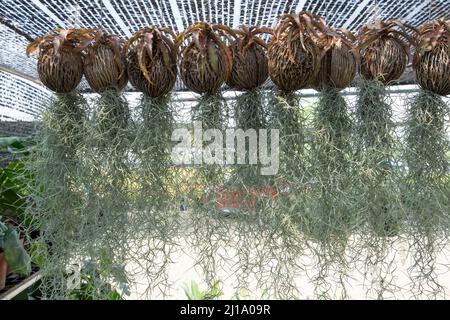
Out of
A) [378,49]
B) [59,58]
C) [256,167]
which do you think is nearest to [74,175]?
[59,58]

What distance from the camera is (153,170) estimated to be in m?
0.82

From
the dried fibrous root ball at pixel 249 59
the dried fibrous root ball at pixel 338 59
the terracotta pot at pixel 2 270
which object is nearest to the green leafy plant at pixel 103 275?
the terracotta pot at pixel 2 270

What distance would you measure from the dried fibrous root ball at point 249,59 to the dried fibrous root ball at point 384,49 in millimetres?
233

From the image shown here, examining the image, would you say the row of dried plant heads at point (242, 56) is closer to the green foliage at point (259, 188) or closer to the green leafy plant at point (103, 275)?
the green foliage at point (259, 188)

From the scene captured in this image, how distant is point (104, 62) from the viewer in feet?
2.67

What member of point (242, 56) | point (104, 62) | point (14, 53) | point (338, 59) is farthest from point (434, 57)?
point (14, 53)

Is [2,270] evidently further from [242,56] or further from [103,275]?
[242,56]

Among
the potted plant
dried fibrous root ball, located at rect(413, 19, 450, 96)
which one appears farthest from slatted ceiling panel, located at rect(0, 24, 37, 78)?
dried fibrous root ball, located at rect(413, 19, 450, 96)

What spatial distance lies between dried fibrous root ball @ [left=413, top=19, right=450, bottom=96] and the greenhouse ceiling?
0.15 m

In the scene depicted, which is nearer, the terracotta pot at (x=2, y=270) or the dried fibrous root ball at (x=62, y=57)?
the dried fibrous root ball at (x=62, y=57)

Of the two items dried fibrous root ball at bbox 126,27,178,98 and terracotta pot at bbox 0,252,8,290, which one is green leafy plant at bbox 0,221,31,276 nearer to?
terracotta pot at bbox 0,252,8,290

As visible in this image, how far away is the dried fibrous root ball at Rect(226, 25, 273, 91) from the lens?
0.80 meters

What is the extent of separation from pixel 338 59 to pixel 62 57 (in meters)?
0.63

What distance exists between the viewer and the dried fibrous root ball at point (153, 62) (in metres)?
0.79
